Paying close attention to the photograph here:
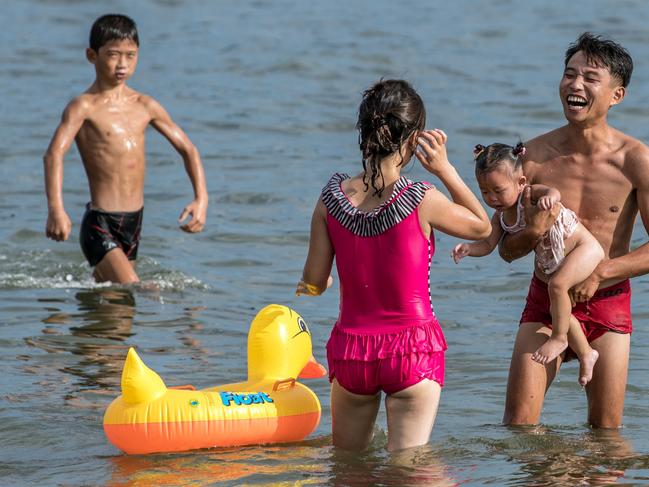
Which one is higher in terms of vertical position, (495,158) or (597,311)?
(495,158)

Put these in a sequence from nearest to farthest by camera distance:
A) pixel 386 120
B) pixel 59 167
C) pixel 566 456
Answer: pixel 386 120
pixel 566 456
pixel 59 167

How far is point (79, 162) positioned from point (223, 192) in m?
2.22

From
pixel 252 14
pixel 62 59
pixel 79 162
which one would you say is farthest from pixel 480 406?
pixel 252 14

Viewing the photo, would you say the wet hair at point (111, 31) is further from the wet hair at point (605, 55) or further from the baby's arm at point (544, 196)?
the baby's arm at point (544, 196)

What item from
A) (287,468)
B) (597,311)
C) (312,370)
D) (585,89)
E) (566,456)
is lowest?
(287,468)

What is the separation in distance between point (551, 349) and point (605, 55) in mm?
1313

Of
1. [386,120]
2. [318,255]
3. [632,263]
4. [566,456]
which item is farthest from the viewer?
[566,456]

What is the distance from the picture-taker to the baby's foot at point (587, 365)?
226 inches

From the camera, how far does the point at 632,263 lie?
19.1 ft

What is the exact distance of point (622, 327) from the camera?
5961 mm

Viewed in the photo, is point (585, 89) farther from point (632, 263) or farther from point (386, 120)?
point (386, 120)

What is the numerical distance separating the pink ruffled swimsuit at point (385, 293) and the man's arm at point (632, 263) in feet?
2.71

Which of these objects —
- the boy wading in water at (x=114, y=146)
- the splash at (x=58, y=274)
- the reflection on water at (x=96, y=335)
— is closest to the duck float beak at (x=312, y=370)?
the reflection on water at (x=96, y=335)

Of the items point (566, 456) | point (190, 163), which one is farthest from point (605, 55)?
point (190, 163)
